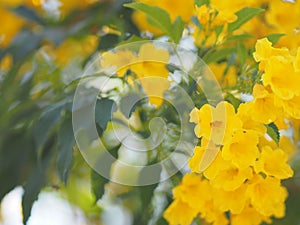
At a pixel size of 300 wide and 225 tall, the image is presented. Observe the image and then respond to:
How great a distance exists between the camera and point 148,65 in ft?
3.00

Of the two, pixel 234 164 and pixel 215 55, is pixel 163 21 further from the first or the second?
pixel 234 164

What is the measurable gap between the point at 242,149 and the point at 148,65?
0.67 ft

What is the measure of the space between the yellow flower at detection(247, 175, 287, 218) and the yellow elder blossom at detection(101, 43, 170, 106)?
0.58ft

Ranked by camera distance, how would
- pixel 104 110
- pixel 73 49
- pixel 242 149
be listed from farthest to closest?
pixel 73 49 < pixel 104 110 < pixel 242 149

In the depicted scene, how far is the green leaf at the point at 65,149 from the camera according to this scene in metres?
0.88

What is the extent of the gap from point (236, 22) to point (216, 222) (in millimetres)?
282

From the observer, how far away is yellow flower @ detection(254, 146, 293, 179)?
820 millimetres

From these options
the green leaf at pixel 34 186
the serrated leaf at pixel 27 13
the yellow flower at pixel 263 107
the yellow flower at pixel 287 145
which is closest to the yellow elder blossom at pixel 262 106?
the yellow flower at pixel 263 107

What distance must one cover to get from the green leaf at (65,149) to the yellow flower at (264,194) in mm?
235

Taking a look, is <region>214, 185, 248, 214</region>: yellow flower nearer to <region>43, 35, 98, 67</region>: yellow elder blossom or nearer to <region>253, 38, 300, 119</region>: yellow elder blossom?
<region>253, 38, 300, 119</region>: yellow elder blossom

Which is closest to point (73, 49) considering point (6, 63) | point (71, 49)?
point (71, 49)

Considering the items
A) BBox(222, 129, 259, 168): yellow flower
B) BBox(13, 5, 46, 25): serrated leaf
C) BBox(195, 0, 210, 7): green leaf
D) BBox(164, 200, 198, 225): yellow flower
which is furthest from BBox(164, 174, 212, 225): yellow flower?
BBox(13, 5, 46, 25): serrated leaf

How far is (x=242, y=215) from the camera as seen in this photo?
917 mm

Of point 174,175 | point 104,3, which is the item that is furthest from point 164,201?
point 104,3
